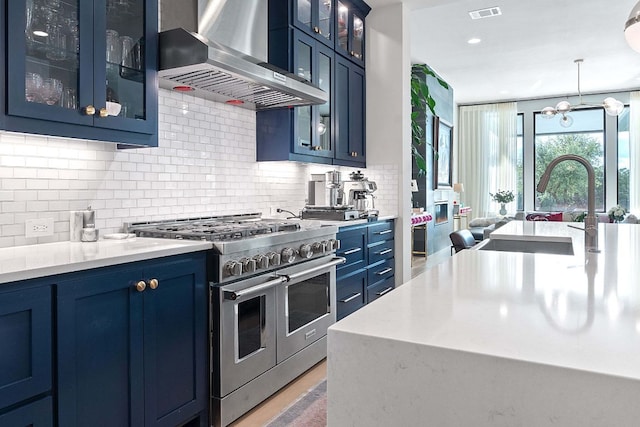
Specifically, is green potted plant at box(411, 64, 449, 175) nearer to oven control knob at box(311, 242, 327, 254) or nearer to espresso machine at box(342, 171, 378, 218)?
espresso machine at box(342, 171, 378, 218)

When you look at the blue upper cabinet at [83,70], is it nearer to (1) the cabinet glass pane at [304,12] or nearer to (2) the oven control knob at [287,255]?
(2) the oven control knob at [287,255]

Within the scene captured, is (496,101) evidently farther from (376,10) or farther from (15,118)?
(15,118)

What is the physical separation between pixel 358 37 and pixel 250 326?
126 inches

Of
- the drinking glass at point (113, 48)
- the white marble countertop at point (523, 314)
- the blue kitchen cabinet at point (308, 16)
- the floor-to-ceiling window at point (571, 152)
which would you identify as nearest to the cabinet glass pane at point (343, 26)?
the blue kitchen cabinet at point (308, 16)

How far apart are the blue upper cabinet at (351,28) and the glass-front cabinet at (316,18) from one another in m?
0.13

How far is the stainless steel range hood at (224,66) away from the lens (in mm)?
2371

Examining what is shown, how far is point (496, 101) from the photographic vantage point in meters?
10.2

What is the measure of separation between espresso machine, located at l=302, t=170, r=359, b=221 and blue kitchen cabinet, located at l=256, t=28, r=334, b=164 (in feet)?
0.55

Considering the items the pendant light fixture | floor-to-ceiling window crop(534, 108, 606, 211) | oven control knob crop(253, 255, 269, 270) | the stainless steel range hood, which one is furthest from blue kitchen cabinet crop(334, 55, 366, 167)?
floor-to-ceiling window crop(534, 108, 606, 211)

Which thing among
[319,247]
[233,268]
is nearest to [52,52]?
[233,268]

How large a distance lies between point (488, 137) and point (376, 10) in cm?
650

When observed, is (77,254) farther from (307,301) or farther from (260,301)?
(307,301)

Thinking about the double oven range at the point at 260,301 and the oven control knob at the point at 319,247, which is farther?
the oven control knob at the point at 319,247

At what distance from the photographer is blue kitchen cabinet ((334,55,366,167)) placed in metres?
4.15
